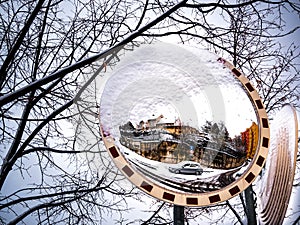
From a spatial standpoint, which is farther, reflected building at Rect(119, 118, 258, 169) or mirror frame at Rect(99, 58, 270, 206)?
reflected building at Rect(119, 118, 258, 169)

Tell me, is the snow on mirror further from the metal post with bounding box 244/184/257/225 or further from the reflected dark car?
the metal post with bounding box 244/184/257/225

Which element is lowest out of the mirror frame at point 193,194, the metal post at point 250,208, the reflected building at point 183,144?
the metal post at point 250,208

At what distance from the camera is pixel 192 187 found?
1.18 metres

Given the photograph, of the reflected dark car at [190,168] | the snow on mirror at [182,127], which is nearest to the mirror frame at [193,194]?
the snow on mirror at [182,127]

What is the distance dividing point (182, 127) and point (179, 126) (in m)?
0.01

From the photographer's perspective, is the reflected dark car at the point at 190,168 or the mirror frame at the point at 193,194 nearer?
the mirror frame at the point at 193,194

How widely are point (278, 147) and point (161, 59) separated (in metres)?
0.72

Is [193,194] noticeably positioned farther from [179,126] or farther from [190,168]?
[179,126]

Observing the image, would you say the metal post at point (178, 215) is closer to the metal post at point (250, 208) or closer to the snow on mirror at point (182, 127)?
the snow on mirror at point (182, 127)

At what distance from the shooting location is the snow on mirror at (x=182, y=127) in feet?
3.92

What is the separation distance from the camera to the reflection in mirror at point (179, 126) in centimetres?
123

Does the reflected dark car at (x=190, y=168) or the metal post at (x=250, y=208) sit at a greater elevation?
the reflected dark car at (x=190, y=168)

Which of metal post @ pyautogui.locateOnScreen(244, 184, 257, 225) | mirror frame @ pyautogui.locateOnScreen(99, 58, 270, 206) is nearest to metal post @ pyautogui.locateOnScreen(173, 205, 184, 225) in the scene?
mirror frame @ pyautogui.locateOnScreen(99, 58, 270, 206)

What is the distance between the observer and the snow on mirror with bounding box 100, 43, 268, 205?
119 centimetres
